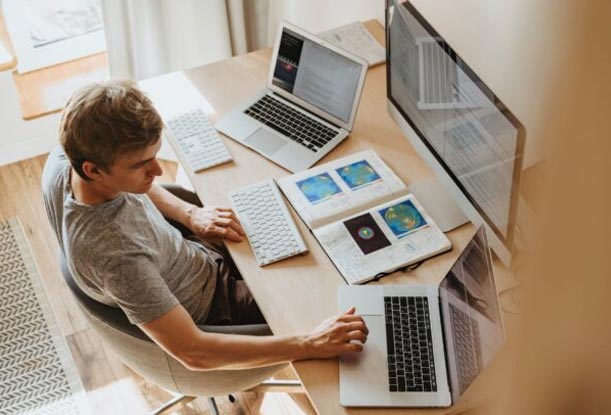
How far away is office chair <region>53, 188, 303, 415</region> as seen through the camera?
5.09 feet

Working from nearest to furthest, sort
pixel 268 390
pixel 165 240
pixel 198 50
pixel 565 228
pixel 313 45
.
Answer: pixel 565 228
pixel 165 240
pixel 313 45
pixel 268 390
pixel 198 50

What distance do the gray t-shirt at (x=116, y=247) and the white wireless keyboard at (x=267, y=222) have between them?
21 cm

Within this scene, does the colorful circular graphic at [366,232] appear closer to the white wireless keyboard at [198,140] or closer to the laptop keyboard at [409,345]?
the laptop keyboard at [409,345]

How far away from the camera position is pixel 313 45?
1.90m

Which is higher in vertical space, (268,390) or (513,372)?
(513,372)

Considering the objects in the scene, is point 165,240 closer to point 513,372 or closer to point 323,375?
point 323,375

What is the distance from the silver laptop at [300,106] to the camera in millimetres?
1891

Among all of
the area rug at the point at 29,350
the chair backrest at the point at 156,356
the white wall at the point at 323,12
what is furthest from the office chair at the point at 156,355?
the white wall at the point at 323,12

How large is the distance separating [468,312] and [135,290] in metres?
0.63

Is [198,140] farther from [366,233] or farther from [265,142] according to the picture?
[366,233]

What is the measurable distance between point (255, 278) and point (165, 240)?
0.22 metres

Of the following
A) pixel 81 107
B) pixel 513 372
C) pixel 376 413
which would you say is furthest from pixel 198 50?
pixel 513 372

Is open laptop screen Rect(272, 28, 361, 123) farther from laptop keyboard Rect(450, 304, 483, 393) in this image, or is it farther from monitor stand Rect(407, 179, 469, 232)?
laptop keyboard Rect(450, 304, 483, 393)

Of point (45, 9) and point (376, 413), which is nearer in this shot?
point (376, 413)
